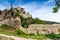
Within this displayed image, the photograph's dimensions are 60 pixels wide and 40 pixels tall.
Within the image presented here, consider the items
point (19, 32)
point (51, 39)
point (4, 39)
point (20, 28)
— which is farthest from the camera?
point (20, 28)

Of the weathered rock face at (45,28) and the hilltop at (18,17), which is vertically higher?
the hilltop at (18,17)

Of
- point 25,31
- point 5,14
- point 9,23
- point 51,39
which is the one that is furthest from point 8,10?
point 51,39

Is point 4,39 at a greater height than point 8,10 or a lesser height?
lesser

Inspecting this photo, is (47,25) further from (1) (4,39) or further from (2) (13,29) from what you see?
(1) (4,39)

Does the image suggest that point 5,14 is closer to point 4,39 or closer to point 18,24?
point 18,24

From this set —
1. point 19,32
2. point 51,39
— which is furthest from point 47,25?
point 51,39

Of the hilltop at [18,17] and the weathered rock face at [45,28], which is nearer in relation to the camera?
the weathered rock face at [45,28]

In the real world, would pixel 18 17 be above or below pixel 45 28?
above

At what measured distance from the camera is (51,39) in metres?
23.5

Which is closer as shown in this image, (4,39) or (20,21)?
(4,39)

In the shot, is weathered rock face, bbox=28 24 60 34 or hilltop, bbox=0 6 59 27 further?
hilltop, bbox=0 6 59 27

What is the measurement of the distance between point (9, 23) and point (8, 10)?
3539 millimetres

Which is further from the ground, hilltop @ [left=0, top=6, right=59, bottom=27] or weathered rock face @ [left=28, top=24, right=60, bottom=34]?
hilltop @ [left=0, top=6, right=59, bottom=27]

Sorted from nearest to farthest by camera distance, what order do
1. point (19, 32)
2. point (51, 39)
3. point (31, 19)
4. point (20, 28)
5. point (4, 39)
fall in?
point (4, 39) < point (51, 39) < point (19, 32) < point (20, 28) < point (31, 19)
